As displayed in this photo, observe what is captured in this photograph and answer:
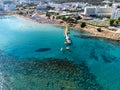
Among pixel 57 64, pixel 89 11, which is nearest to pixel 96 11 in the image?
pixel 89 11

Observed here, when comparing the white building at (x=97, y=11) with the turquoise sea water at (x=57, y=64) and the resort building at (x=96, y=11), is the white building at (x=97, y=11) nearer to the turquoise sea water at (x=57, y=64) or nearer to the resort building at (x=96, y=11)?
the resort building at (x=96, y=11)

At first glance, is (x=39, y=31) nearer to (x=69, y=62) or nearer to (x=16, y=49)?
(x=16, y=49)

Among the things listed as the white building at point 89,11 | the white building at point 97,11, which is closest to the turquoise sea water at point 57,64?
the white building at point 89,11

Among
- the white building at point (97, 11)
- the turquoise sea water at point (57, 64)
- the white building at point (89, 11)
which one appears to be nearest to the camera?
the turquoise sea water at point (57, 64)

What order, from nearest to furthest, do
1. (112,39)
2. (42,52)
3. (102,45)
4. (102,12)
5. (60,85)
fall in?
(60,85) → (42,52) → (102,45) → (112,39) → (102,12)

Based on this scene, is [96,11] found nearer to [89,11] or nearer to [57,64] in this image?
[89,11]

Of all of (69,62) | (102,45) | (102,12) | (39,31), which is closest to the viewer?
(69,62)

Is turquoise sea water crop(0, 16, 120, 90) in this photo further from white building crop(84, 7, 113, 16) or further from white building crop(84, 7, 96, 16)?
white building crop(84, 7, 113, 16)

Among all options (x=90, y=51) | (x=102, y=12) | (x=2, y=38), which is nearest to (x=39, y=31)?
(x=2, y=38)
